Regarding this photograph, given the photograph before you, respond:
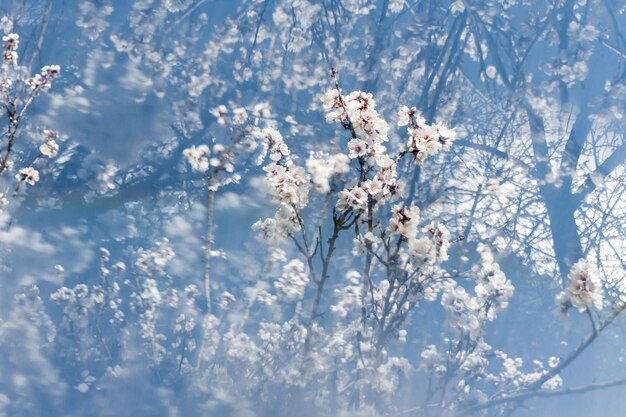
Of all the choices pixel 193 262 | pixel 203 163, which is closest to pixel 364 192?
pixel 203 163

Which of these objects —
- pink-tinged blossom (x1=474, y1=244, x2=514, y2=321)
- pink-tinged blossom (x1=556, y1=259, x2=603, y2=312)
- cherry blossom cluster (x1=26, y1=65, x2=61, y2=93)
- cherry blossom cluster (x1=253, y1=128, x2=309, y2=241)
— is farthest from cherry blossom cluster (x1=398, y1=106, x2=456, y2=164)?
pink-tinged blossom (x1=474, y1=244, x2=514, y2=321)

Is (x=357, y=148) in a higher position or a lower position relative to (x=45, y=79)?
lower

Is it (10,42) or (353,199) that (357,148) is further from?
(10,42)

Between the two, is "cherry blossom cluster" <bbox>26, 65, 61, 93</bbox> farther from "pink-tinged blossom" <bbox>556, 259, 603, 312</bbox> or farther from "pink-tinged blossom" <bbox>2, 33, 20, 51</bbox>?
"pink-tinged blossom" <bbox>556, 259, 603, 312</bbox>

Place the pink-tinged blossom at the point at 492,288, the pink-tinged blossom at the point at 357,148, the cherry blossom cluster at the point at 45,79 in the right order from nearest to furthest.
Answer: the pink-tinged blossom at the point at 357,148
the cherry blossom cluster at the point at 45,79
the pink-tinged blossom at the point at 492,288

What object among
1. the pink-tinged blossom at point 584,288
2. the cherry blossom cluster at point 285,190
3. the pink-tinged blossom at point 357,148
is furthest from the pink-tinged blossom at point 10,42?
the pink-tinged blossom at point 584,288

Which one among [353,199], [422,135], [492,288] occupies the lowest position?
[353,199]

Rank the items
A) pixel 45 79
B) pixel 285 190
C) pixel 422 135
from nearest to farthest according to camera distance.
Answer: pixel 422 135 → pixel 285 190 → pixel 45 79

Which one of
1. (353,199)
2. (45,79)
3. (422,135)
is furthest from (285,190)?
(45,79)

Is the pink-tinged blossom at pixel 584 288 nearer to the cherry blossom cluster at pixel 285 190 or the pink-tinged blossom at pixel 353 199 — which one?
the pink-tinged blossom at pixel 353 199

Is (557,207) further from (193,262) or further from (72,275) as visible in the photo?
(72,275)

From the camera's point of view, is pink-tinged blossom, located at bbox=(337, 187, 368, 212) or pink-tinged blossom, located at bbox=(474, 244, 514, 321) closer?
pink-tinged blossom, located at bbox=(337, 187, 368, 212)
